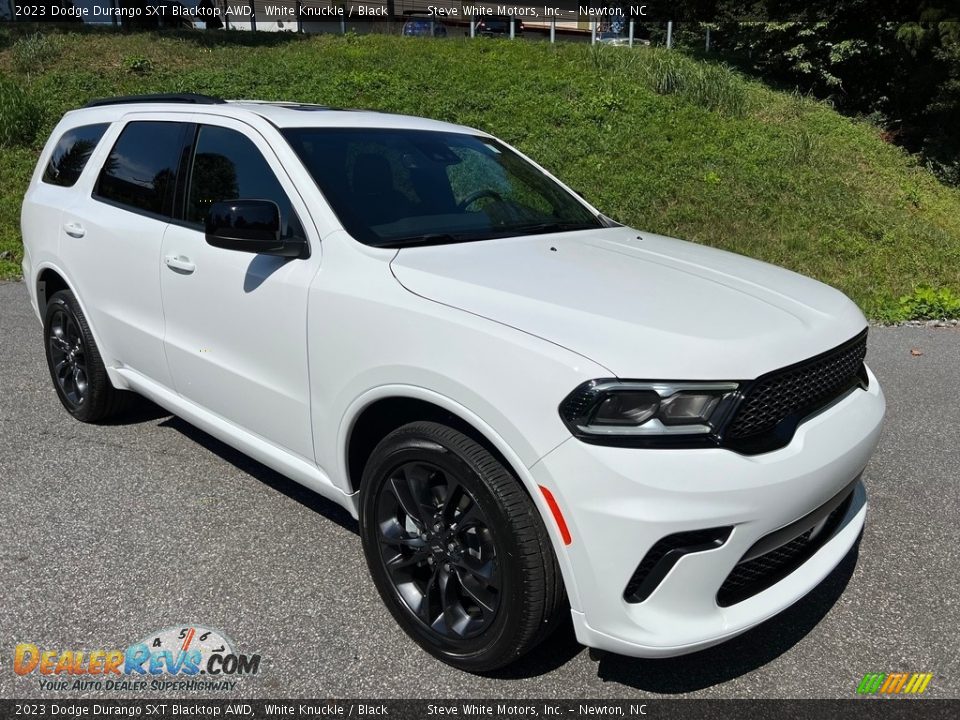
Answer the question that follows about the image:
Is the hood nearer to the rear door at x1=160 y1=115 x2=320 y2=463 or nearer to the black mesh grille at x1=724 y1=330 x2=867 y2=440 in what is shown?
the black mesh grille at x1=724 y1=330 x2=867 y2=440

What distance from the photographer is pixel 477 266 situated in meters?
2.64

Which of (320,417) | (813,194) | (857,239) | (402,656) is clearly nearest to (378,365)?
(320,417)

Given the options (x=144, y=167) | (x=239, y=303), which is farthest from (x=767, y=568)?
(x=144, y=167)

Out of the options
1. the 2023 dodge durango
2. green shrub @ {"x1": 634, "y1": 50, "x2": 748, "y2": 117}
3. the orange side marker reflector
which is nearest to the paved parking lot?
the 2023 dodge durango

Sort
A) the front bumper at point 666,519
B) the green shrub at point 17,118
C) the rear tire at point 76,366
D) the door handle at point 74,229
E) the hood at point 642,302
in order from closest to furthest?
the front bumper at point 666,519
the hood at point 642,302
the door handle at point 74,229
the rear tire at point 76,366
the green shrub at point 17,118

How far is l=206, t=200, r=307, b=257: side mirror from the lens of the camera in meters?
2.72

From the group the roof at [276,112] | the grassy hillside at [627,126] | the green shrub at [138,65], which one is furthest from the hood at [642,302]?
the green shrub at [138,65]

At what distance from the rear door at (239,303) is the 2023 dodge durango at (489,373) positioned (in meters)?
0.01

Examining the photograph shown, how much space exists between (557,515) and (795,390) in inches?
33.1

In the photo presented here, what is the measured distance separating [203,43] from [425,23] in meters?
10.7

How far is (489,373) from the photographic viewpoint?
7.16ft

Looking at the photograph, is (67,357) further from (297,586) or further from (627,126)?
(627,126)

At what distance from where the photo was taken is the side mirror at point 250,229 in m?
2.72

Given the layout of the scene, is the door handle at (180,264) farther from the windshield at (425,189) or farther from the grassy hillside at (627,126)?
the grassy hillside at (627,126)
